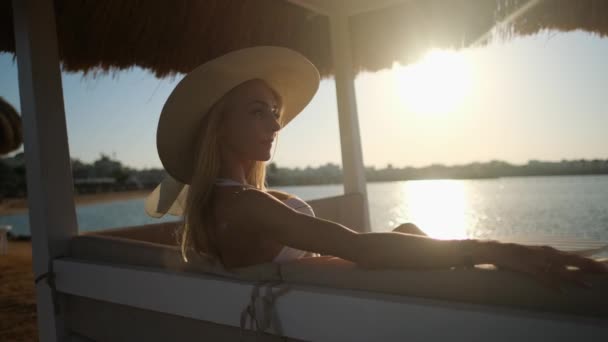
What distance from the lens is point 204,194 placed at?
1.36m

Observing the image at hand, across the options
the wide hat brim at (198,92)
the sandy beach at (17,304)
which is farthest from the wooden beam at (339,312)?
the sandy beach at (17,304)

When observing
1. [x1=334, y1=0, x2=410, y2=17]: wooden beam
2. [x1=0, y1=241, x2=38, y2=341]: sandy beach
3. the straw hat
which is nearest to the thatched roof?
[x1=334, y1=0, x2=410, y2=17]: wooden beam

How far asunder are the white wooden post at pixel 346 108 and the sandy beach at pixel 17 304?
10.0 ft

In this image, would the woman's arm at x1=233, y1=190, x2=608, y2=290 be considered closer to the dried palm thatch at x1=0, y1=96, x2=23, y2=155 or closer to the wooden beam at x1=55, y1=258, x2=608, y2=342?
the wooden beam at x1=55, y1=258, x2=608, y2=342

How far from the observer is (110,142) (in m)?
27.3

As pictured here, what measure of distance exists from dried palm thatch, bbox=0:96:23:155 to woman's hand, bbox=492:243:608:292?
13.2m

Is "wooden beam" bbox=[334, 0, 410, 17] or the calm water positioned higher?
"wooden beam" bbox=[334, 0, 410, 17]

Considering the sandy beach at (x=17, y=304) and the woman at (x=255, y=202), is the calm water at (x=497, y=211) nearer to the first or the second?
the sandy beach at (x=17, y=304)

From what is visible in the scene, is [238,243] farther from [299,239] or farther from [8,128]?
[8,128]

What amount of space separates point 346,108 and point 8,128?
36.3 feet

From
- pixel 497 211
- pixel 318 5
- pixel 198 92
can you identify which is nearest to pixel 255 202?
pixel 198 92

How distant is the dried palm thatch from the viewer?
11.1m

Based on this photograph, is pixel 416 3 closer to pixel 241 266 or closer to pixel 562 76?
pixel 241 266

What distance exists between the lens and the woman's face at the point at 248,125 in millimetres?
1504
